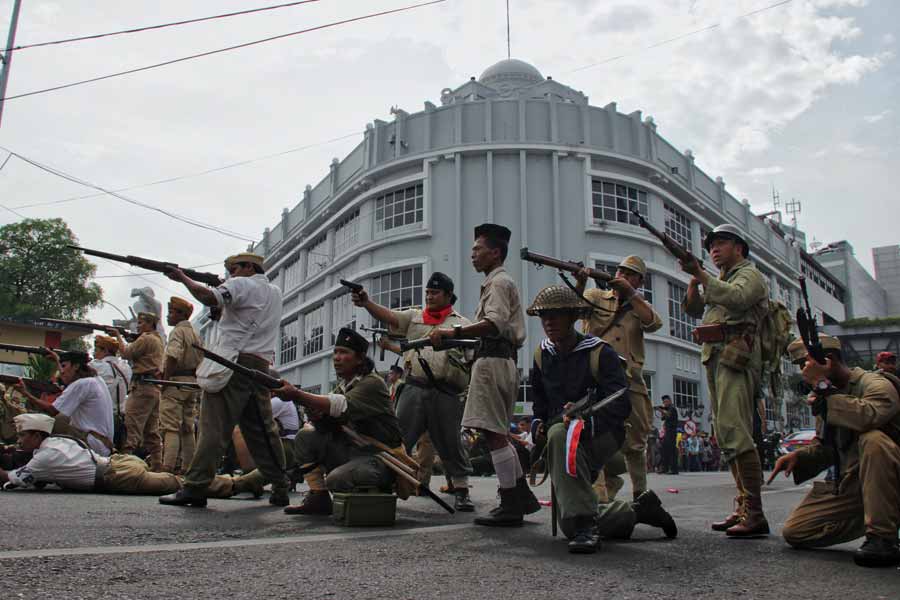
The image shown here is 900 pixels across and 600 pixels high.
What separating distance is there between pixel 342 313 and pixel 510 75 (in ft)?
40.5

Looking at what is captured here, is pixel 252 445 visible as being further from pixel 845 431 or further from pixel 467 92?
pixel 467 92

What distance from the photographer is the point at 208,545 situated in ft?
11.7

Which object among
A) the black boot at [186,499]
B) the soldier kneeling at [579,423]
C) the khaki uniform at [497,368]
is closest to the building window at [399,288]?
the black boot at [186,499]

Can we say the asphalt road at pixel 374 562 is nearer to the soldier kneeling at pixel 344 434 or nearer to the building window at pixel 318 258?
the soldier kneeling at pixel 344 434

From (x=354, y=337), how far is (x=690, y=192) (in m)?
27.7

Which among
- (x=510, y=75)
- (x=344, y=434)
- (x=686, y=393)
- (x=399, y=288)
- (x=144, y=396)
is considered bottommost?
(x=344, y=434)

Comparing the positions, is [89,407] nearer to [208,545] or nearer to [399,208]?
[208,545]

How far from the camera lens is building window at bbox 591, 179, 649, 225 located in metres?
26.6

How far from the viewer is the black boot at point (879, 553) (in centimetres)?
340

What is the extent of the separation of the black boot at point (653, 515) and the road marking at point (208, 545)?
3.80 ft

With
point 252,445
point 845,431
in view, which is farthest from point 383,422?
point 845,431

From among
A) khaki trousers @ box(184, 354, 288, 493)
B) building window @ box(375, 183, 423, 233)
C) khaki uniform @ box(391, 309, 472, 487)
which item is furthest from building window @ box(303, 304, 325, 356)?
khaki trousers @ box(184, 354, 288, 493)

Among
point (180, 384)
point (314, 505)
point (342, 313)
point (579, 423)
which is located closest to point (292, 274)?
point (342, 313)

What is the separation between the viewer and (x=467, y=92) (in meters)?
28.5
